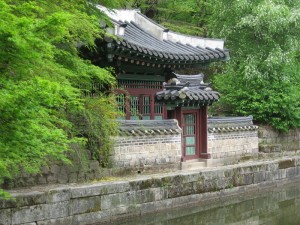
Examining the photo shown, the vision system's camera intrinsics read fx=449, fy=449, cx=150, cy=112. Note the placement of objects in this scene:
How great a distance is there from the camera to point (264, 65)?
68.2 feet

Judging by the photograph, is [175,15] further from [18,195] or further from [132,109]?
[18,195]

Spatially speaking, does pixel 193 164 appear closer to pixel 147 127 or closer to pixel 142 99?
pixel 147 127

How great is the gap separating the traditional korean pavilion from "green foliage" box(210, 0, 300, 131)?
9.85 ft

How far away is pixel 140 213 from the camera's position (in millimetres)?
12242

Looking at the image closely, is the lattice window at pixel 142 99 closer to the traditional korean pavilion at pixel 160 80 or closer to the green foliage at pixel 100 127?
the traditional korean pavilion at pixel 160 80

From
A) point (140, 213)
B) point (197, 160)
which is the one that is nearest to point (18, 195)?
point (140, 213)

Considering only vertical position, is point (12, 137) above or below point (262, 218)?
above

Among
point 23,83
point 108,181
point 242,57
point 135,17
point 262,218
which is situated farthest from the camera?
point 242,57

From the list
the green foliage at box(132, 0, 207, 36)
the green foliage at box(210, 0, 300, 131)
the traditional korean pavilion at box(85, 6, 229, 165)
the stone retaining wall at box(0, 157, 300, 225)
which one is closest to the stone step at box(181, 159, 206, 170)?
the traditional korean pavilion at box(85, 6, 229, 165)

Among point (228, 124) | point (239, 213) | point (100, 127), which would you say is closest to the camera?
point (100, 127)

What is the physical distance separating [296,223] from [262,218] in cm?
109

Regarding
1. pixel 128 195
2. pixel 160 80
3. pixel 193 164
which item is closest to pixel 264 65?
pixel 160 80

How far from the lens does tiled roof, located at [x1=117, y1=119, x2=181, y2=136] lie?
1354 centimetres

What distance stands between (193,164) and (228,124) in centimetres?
258
